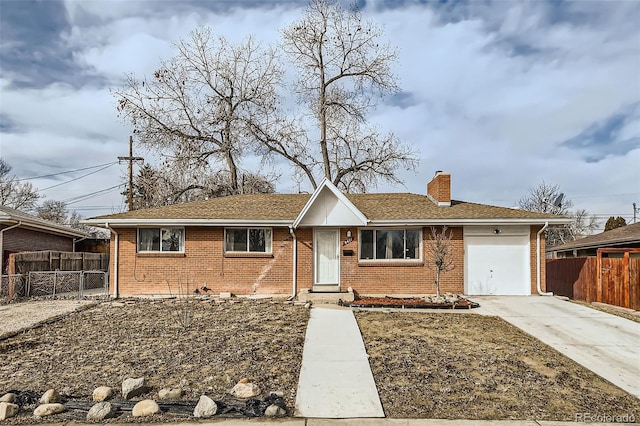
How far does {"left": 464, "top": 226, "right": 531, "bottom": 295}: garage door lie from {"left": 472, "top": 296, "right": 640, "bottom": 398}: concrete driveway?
0.61 meters

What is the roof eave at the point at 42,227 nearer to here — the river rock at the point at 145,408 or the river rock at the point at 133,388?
the river rock at the point at 133,388

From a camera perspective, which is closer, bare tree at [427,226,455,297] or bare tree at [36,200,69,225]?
bare tree at [427,226,455,297]

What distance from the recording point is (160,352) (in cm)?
803

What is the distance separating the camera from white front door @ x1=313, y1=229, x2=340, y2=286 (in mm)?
15219

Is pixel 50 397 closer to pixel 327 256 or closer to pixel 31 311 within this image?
pixel 31 311

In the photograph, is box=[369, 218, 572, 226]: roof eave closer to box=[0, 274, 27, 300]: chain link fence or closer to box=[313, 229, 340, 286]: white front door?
box=[313, 229, 340, 286]: white front door

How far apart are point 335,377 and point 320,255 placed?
840 cm

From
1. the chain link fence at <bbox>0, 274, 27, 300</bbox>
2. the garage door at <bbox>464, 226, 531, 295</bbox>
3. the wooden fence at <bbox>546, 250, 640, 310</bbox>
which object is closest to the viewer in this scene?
the wooden fence at <bbox>546, 250, 640, 310</bbox>

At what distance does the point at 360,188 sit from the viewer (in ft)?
93.8

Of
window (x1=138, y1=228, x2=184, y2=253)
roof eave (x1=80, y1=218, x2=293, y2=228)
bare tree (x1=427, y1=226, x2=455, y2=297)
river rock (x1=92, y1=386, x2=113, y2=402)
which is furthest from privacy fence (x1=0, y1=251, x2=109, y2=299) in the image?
bare tree (x1=427, y1=226, x2=455, y2=297)

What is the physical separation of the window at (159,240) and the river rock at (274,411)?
10.4 m

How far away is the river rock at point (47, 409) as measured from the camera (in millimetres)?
5508

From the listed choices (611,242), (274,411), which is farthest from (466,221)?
(274,411)

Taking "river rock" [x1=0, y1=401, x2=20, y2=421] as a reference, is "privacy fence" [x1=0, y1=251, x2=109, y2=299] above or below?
above
